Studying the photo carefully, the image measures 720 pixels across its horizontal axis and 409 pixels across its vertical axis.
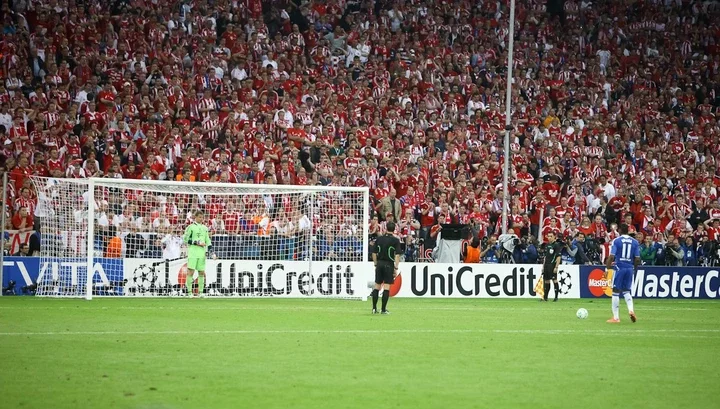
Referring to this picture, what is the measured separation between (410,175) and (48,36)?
1097cm

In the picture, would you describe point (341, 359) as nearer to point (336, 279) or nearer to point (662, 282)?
point (336, 279)

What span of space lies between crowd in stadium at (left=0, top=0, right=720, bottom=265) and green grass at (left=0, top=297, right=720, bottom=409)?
748 centimetres

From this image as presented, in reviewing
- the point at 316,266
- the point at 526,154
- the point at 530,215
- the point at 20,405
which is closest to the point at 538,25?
the point at 526,154

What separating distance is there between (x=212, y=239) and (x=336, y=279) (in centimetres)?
337

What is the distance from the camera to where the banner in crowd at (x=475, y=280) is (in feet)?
94.5

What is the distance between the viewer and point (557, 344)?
51.7 ft

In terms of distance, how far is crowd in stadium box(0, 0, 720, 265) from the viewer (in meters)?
28.7

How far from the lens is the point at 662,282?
104 ft

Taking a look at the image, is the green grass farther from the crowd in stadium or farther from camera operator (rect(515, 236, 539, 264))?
camera operator (rect(515, 236, 539, 264))

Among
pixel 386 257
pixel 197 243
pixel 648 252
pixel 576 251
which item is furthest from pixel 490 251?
pixel 386 257

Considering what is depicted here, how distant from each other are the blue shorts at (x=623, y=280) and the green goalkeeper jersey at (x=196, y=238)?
957 centimetres

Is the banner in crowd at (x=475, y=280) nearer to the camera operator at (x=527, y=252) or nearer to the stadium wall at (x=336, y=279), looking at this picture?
the stadium wall at (x=336, y=279)

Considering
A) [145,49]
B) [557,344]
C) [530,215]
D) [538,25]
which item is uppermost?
[538,25]

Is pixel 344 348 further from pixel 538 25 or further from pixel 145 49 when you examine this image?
pixel 538 25
